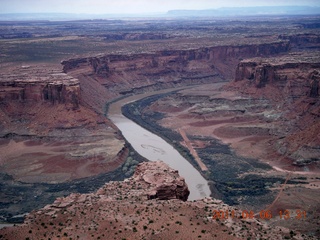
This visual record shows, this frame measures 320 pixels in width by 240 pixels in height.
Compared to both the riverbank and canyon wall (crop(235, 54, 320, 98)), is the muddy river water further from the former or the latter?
canyon wall (crop(235, 54, 320, 98))

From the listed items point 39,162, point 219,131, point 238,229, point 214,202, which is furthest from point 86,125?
point 238,229

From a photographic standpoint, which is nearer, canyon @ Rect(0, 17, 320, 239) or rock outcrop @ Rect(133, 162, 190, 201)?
rock outcrop @ Rect(133, 162, 190, 201)

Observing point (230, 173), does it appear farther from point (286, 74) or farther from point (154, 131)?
point (286, 74)

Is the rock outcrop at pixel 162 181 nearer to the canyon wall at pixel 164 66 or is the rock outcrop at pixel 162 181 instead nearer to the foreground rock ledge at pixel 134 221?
the foreground rock ledge at pixel 134 221

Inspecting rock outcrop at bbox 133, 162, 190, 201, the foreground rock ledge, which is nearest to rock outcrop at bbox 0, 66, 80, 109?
rock outcrop at bbox 133, 162, 190, 201

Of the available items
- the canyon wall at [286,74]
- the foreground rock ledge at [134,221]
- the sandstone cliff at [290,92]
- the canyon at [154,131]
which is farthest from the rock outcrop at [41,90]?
the canyon wall at [286,74]

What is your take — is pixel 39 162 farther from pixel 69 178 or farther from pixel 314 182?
pixel 314 182

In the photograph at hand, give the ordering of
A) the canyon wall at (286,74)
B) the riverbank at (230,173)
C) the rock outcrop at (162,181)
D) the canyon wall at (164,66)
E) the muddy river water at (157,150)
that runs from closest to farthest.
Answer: the rock outcrop at (162,181), the riverbank at (230,173), the muddy river water at (157,150), the canyon wall at (286,74), the canyon wall at (164,66)
